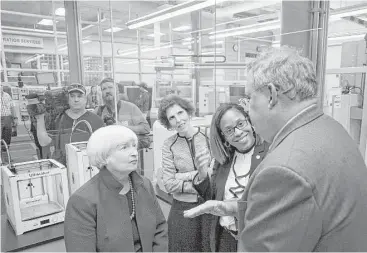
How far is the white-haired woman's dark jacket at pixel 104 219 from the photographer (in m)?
1.12

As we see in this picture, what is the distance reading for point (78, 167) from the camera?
1.97 meters

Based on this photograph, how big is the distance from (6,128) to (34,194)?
2.57ft

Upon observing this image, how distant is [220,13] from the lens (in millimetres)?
5715

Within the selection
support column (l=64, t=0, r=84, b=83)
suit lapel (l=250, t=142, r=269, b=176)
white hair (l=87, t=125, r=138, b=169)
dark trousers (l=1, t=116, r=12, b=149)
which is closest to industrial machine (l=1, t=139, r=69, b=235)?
dark trousers (l=1, t=116, r=12, b=149)

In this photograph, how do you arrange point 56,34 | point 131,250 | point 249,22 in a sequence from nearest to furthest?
point 131,250 → point 56,34 → point 249,22

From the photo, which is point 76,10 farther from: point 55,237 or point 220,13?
point 220,13

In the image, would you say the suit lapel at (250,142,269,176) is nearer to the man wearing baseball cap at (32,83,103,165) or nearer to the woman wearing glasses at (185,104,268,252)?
the woman wearing glasses at (185,104,268,252)

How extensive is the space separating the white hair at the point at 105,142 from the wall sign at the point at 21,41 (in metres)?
2.07

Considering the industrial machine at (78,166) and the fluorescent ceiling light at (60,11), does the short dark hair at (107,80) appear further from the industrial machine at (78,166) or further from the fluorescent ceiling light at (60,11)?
the fluorescent ceiling light at (60,11)

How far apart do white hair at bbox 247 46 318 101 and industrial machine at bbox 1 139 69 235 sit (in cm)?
161

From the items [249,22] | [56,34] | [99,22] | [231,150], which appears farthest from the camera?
[249,22]

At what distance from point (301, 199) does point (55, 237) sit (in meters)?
1.68

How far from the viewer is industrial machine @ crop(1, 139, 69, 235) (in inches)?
69.2

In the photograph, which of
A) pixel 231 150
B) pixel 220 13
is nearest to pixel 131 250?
pixel 231 150
